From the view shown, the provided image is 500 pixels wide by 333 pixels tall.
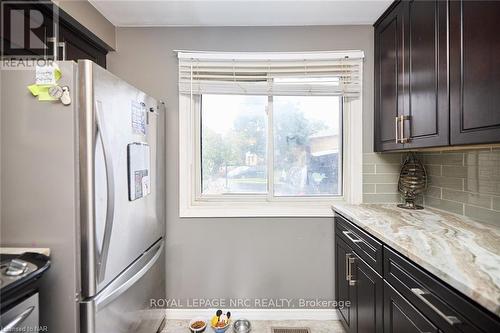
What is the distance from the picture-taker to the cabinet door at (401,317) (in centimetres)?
100

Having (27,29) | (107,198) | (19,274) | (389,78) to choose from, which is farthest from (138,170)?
(389,78)

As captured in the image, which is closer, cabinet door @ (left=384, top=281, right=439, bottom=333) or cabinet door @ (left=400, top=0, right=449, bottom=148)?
cabinet door @ (left=384, top=281, right=439, bottom=333)

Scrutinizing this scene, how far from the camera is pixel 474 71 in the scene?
112 centimetres

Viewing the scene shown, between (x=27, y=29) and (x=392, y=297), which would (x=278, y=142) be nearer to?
(x=392, y=297)

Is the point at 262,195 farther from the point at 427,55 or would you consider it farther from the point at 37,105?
the point at 37,105

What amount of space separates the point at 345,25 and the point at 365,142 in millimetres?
965

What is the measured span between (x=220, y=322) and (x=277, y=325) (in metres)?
0.48

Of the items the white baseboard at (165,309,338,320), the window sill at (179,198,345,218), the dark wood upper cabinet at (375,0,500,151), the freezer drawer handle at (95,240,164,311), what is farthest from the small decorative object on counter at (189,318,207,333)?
the dark wood upper cabinet at (375,0,500,151)

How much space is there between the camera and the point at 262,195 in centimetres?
223

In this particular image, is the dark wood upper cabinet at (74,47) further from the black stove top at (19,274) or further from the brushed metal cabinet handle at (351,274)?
the brushed metal cabinet handle at (351,274)

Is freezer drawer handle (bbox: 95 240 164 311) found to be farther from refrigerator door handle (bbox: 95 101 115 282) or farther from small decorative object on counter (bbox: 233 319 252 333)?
small decorative object on counter (bbox: 233 319 252 333)

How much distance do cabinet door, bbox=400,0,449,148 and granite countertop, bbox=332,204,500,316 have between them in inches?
18.3

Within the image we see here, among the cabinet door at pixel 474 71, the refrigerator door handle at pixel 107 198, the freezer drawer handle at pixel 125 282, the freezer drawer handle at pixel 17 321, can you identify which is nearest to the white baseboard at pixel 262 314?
the freezer drawer handle at pixel 125 282

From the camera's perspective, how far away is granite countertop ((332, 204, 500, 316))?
2.65 feet
